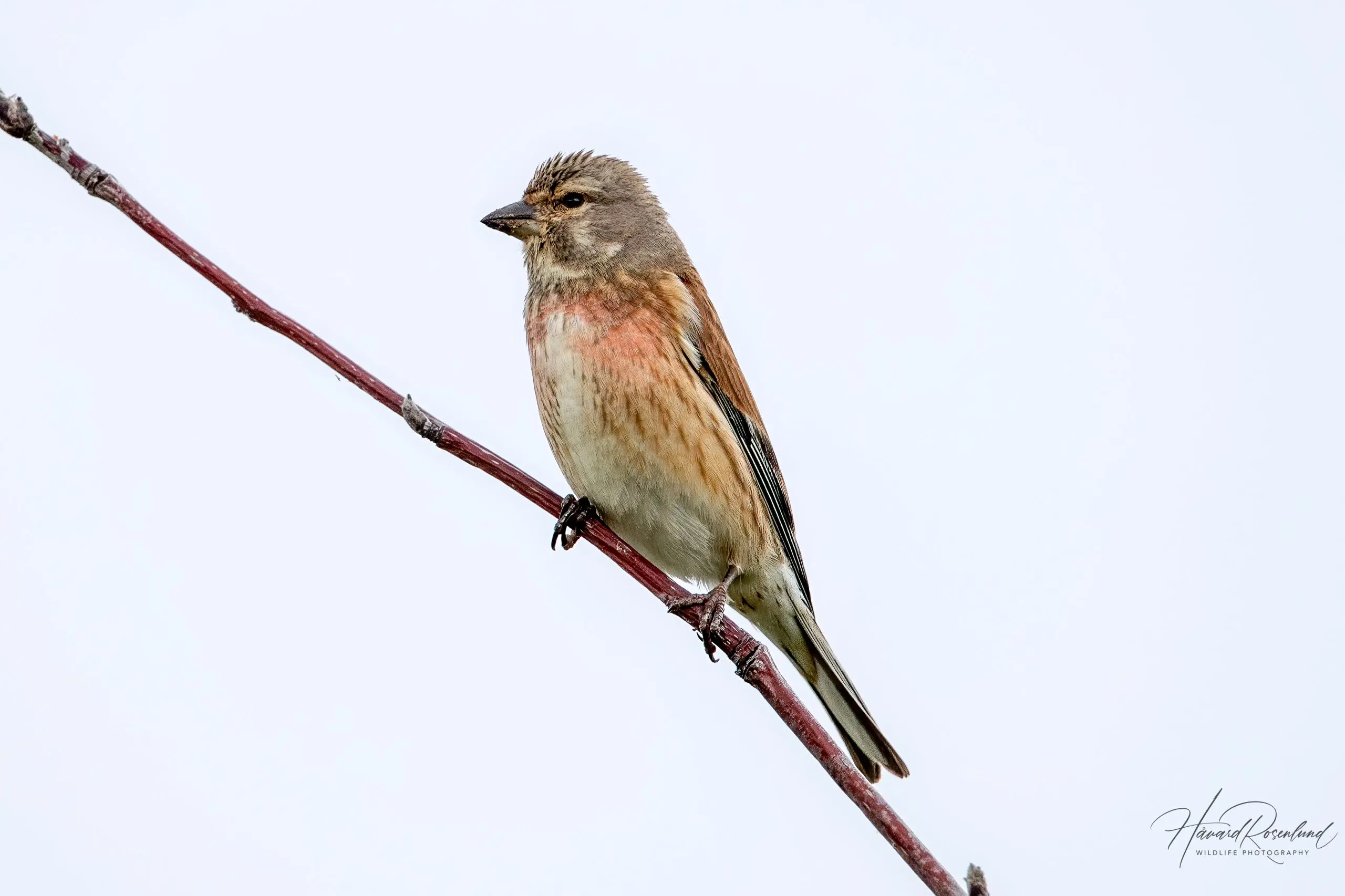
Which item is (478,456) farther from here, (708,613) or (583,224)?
(583,224)

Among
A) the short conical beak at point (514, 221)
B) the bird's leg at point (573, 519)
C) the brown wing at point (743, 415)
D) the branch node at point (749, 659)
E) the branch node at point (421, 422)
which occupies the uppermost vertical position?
the short conical beak at point (514, 221)

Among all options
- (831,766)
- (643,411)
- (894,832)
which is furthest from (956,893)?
(643,411)

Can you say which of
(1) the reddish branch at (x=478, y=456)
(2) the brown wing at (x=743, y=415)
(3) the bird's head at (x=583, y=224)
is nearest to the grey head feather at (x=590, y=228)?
(3) the bird's head at (x=583, y=224)

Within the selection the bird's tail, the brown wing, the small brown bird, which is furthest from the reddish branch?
the brown wing

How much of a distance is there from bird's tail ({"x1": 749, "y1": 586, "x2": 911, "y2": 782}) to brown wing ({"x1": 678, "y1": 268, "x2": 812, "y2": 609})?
0.43 feet

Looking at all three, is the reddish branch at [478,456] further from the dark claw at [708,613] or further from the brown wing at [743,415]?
the brown wing at [743,415]

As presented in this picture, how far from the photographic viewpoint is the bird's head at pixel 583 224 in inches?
225

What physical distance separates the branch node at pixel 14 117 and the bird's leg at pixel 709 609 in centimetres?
233

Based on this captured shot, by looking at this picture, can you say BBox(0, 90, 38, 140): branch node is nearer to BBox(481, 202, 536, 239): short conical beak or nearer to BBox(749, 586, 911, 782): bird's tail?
BBox(481, 202, 536, 239): short conical beak

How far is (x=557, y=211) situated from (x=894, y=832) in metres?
3.44

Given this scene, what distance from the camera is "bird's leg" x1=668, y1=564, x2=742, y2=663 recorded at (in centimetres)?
450

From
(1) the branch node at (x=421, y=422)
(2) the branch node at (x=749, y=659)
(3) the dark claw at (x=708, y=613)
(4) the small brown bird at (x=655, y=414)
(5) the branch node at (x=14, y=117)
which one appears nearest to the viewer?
(5) the branch node at (x=14, y=117)

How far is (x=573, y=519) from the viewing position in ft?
17.7

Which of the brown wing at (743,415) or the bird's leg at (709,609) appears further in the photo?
the brown wing at (743,415)
